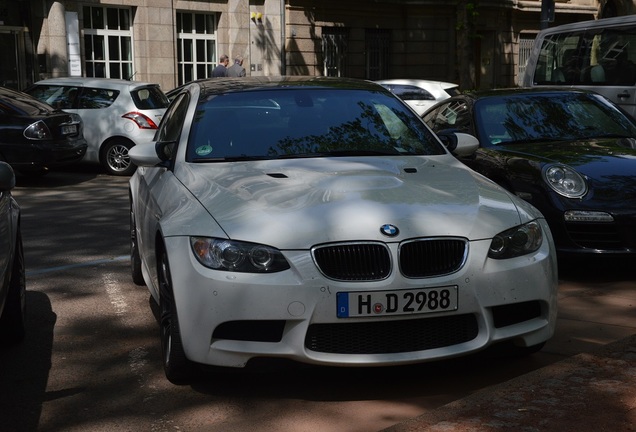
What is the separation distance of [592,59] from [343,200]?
901cm

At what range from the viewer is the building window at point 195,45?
2720 cm

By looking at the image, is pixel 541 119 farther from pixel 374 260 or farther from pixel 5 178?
pixel 5 178

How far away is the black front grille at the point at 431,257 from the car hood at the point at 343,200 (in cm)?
5

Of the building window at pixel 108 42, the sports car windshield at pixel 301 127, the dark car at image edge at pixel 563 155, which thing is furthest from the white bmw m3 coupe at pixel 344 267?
the building window at pixel 108 42

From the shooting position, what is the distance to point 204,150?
231 inches

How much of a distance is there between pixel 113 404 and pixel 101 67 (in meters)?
21.6

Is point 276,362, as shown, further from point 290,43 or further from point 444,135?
point 290,43

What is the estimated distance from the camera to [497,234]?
4828 millimetres

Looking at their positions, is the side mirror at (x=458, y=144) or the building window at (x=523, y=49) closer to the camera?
the side mirror at (x=458, y=144)

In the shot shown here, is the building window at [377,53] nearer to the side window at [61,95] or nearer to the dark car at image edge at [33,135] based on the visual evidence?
the side window at [61,95]

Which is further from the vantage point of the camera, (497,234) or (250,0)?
(250,0)

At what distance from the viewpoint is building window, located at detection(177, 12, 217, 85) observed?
1071 inches

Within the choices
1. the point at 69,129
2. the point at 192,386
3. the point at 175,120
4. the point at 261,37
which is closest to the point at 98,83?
the point at 69,129

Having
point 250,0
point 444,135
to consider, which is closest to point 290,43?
point 250,0
